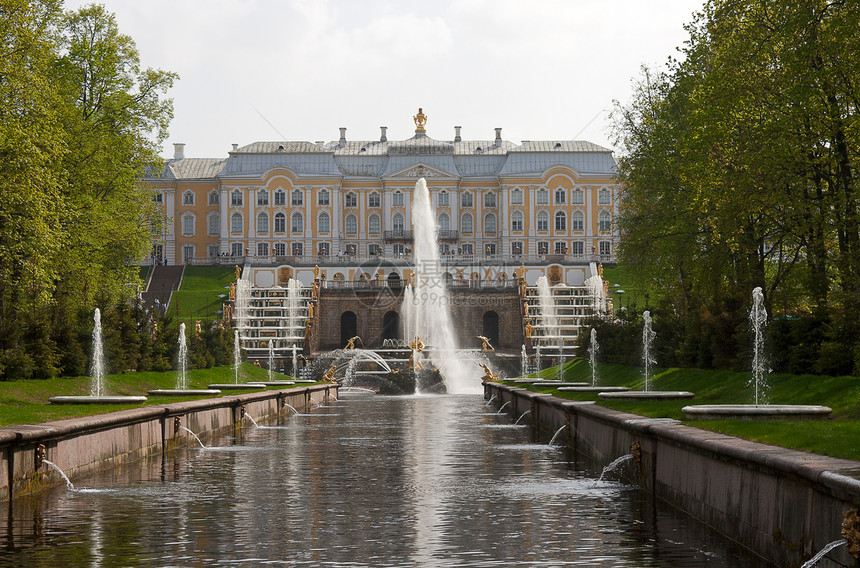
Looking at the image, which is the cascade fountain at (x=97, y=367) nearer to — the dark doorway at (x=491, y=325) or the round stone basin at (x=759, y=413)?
the round stone basin at (x=759, y=413)

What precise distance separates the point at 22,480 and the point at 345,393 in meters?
40.5

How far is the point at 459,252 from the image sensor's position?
11212 centimetres

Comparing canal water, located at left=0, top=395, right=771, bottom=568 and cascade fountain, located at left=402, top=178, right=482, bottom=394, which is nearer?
canal water, located at left=0, top=395, right=771, bottom=568

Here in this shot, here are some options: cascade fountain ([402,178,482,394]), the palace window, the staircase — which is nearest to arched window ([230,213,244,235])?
the palace window

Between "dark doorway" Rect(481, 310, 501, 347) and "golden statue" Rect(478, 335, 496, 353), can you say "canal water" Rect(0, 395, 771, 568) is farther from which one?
"dark doorway" Rect(481, 310, 501, 347)

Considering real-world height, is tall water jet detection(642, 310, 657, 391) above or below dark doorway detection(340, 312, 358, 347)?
A: below

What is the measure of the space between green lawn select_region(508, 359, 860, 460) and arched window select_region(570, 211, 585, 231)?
77.6 m

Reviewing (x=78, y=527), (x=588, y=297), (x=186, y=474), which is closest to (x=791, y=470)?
(x=78, y=527)

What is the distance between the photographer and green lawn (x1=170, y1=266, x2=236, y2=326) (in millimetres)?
82688

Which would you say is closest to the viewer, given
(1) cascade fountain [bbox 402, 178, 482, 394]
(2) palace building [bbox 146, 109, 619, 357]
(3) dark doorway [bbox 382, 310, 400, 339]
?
(1) cascade fountain [bbox 402, 178, 482, 394]

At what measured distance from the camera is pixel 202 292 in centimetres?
9181

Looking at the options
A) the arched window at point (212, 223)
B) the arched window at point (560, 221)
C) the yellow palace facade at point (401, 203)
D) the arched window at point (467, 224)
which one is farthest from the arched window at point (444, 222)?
the arched window at point (212, 223)

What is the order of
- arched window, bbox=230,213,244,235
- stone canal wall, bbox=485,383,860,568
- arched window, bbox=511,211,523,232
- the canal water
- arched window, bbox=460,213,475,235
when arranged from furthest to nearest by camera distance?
1. arched window, bbox=460,213,475,235
2. arched window, bbox=230,213,244,235
3. arched window, bbox=511,211,523,232
4. the canal water
5. stone canal wall, bbox=485,383,860,568

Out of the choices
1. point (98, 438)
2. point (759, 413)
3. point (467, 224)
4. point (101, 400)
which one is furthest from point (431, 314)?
point (759, 413)
